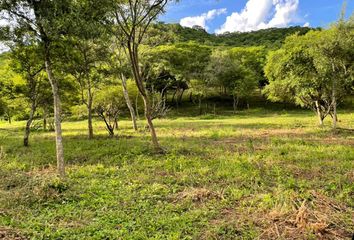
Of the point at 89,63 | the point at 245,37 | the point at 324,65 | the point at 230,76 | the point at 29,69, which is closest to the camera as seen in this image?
the point at 29,69

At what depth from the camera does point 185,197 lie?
8.85 meters

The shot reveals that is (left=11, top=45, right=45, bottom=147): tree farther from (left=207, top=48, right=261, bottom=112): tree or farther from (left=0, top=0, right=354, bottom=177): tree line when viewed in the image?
(left=207, top=48, right=261, bottom=112): tree

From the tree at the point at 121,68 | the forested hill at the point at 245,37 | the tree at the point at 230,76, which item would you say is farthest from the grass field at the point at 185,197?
the forested hill at the point at 245,37

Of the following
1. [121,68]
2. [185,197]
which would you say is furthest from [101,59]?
[185,197]

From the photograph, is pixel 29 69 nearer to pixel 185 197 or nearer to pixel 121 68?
pixel 121 68

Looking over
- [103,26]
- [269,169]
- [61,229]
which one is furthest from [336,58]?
[61,229]

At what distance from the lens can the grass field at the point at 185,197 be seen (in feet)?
22.1

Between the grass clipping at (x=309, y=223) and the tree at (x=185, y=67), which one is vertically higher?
the tree at (x=185, y=67)

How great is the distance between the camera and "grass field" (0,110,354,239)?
6723mm

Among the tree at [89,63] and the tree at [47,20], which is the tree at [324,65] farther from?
the tree at [47,20]

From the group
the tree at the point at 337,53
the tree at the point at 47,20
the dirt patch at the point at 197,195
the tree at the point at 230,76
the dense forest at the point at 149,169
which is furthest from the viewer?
the tree at the point at 230,76

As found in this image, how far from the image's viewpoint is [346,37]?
2152 cm

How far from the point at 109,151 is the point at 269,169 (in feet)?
27.0

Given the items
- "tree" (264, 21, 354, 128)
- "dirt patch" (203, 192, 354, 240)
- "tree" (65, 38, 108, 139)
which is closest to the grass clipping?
"dirt patch" (203, 192, 354, 240)
